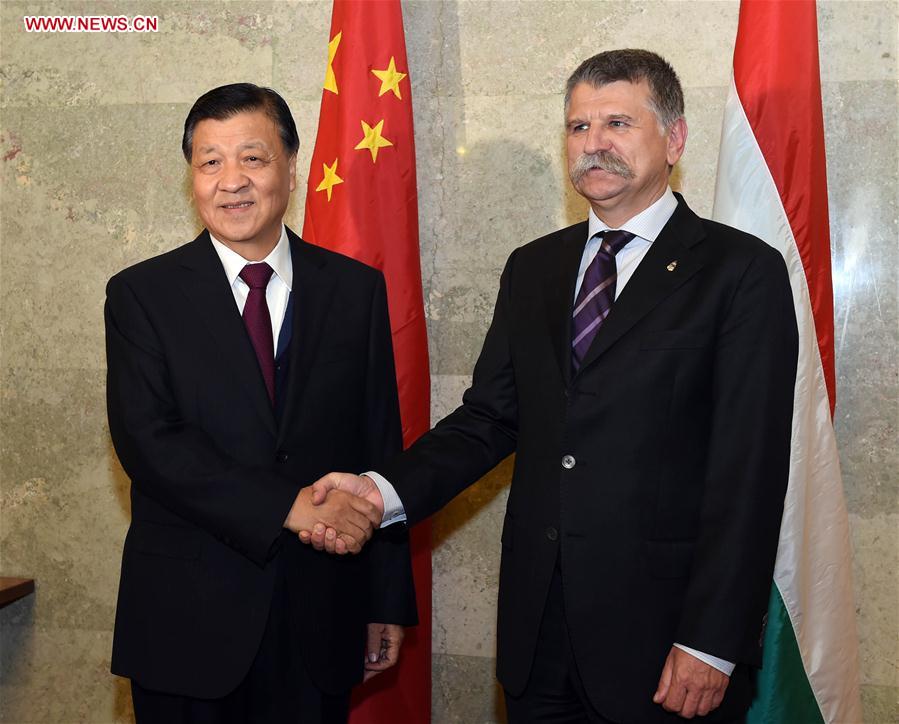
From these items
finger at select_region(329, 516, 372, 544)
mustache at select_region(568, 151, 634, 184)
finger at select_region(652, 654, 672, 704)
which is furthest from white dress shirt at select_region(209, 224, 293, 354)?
finger at select_region(652, 654, 672, 704)

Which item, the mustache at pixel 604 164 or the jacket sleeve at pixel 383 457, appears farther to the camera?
the jacket sleeve at pixel 383 457

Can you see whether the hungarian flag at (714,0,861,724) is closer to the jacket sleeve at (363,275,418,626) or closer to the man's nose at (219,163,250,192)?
the jacket sleeve at (363,275,418,626)

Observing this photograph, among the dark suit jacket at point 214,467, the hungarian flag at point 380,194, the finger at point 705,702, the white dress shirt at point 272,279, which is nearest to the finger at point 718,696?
the finger at point 705,702

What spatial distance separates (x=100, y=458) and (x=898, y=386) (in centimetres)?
268

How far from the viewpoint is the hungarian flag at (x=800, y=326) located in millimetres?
2562

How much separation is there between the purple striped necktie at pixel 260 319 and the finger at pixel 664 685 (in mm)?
940

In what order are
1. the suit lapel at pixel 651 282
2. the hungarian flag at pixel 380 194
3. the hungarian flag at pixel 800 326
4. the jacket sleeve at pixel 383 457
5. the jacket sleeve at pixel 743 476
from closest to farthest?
the jacket sleeve at pixel 743 476 → the suit lapel at pixel 651 282 → the jacket sleeve at pixel 383 457 → the hungarian flag at pixel 800 326 → the hungarian flag at pixel 380 194

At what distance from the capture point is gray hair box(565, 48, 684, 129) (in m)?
2.10

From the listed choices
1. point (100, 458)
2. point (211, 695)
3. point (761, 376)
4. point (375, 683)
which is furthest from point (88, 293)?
point (761, 376)

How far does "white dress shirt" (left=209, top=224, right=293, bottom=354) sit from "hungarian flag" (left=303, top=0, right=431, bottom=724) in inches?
30.3

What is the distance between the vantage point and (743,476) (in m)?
1.83

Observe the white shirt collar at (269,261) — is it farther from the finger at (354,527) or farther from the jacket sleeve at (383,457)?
the finger at (354,527)

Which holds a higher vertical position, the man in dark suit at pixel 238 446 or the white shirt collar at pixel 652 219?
the white shirt collar at pixel 652 219

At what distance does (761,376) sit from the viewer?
6.03 ft
